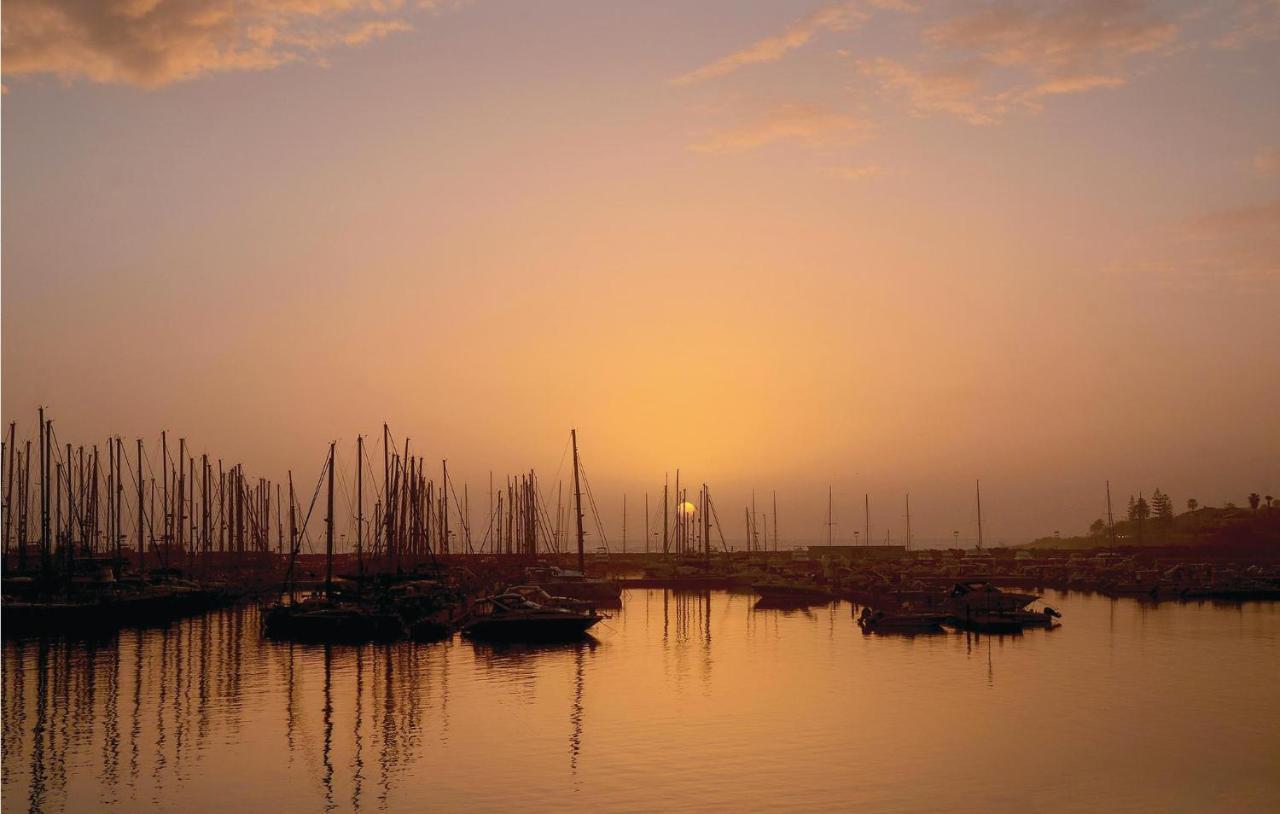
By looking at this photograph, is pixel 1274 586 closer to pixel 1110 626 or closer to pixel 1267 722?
pixel 1110 626

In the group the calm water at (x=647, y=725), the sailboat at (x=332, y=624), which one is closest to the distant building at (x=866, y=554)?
the calm water at (x=647, y=725)

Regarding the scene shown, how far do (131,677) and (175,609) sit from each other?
2897cm

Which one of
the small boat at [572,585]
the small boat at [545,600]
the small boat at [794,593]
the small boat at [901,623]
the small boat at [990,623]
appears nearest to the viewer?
the small boat at [545,600]

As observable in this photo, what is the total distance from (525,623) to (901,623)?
23.7 m

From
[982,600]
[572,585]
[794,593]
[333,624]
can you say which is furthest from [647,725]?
[794,593]

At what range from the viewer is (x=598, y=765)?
33.3 metres

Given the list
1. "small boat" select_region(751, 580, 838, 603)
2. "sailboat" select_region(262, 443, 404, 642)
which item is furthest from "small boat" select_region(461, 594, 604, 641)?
"small boat" select_region(751, 580, 838, 603)

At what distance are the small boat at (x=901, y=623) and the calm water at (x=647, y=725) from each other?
3783 millimetres

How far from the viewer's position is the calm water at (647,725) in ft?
99.1

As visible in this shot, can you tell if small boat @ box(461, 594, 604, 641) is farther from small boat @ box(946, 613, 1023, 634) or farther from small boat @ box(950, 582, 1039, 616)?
small boat @ box(950, 582, 1039, 616)

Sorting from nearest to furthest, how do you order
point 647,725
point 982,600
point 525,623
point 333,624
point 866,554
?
1. point 647,725
2. point 525,623
3. point 333,624
4. point 982,600
5. point 866,554

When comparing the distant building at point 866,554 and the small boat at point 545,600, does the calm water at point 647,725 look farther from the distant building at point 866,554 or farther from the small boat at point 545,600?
the distant building at point 866,554

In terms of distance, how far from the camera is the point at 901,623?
69.9 meters

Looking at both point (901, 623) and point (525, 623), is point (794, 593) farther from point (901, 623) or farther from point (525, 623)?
point (525, 623)
